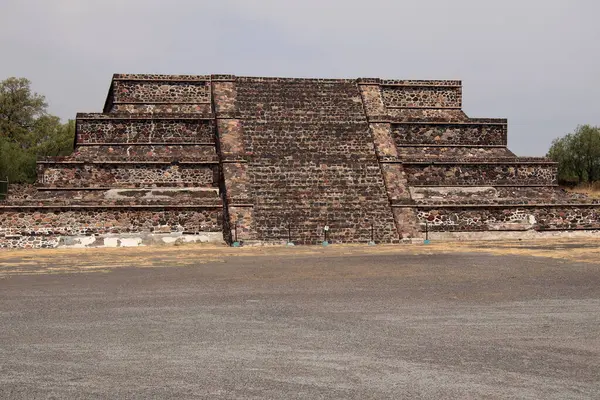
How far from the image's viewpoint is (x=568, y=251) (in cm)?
1523

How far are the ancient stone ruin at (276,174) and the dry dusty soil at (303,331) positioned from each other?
278 inches

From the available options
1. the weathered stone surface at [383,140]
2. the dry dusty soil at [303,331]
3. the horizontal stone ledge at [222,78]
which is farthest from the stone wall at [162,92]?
the dry dusty soil at [303,331]

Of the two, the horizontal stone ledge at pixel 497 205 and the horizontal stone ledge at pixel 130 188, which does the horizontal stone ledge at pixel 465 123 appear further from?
the horizontal stone ledge at pixel 130 188

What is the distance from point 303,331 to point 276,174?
14.7 m

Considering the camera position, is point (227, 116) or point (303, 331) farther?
point (227, 116)

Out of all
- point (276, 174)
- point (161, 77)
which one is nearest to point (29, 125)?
point (161, 77)

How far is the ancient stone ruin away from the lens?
19266mm

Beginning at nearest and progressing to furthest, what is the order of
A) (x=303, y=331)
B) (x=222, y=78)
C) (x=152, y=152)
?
1. (x=303, y=331)
2. (x=152, y=152)
3. (x=222, y=78)

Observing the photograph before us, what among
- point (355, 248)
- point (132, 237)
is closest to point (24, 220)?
point (132, 237)

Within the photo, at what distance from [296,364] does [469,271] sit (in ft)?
22.4

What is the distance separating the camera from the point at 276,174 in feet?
69.1

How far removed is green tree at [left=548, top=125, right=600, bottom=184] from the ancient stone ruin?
20161 millimetres

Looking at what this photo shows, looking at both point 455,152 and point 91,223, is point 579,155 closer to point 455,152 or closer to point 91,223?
point 455,152

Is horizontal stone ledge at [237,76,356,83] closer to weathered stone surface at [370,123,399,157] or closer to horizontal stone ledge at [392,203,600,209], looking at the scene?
weathered stone surface at [370,123,399,157]
